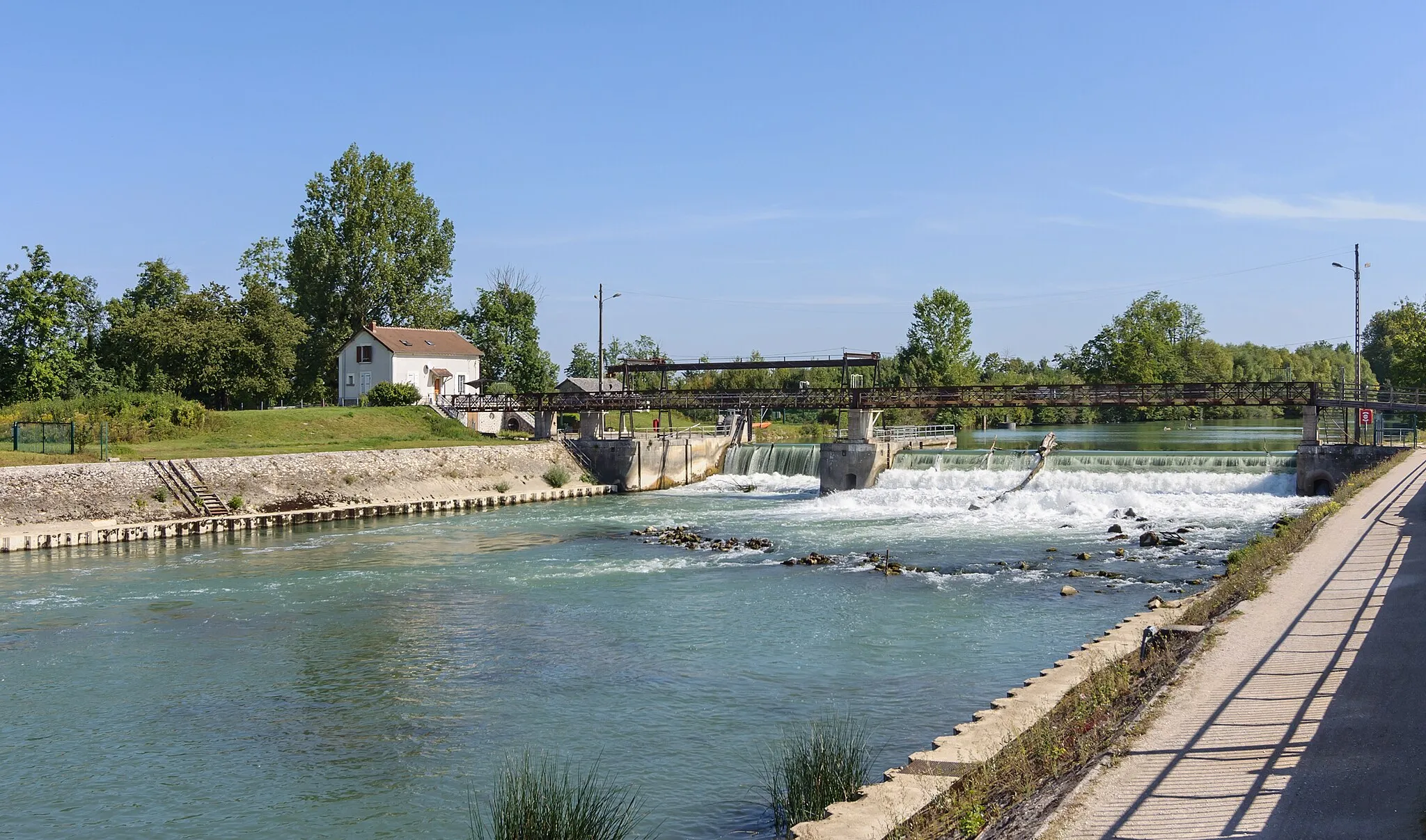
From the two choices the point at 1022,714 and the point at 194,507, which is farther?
the point at 194,507

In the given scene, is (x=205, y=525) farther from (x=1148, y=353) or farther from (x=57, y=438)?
(x=1148, y=353)

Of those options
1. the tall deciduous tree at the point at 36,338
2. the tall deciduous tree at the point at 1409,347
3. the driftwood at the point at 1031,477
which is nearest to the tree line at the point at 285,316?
the tall deciduous tree at the point at 36,338

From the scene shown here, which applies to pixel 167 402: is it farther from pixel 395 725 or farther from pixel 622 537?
pixel 395 725

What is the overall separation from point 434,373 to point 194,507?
113 ft

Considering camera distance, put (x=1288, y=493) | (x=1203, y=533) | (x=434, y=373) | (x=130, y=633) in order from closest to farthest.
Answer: (x=130, y=633) < (x=1203, y=533) < (x=1288, y=493) < (x=434, y=373)

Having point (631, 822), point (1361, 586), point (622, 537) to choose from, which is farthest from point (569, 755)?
point (622, 537)

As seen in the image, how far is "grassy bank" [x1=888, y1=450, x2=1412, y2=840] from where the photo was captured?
10.1 metres

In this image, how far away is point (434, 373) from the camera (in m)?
74.2

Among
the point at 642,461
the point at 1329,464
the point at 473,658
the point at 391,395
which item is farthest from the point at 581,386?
the point at 473,658

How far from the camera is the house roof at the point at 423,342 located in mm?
72250

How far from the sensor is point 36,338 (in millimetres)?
60375

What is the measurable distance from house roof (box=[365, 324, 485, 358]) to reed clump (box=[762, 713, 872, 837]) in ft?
203

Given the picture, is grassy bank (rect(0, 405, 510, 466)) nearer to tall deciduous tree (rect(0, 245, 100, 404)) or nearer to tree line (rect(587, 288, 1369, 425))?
tall deciduous tree (rect(0, 245, 100, 404))

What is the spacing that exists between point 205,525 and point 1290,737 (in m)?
37.0
